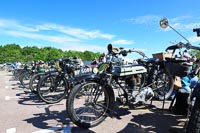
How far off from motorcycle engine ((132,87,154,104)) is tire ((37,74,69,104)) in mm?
2249

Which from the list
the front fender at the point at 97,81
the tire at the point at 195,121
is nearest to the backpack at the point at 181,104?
the front fender at the point at 97,81

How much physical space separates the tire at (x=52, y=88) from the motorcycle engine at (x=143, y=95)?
2.25 metres

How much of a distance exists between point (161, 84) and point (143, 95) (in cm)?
92

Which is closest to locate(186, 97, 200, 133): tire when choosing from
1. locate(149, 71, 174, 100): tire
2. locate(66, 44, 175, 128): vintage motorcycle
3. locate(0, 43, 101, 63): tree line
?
locate(66, 44, 175, 128): vintage motorcycle

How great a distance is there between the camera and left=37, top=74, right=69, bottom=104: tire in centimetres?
568

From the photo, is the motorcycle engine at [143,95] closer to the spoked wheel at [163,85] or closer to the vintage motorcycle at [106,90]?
the vintage motorcycle at [106,90]

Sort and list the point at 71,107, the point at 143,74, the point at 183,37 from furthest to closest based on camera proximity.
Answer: the point at 143,74
the point at 71,107
the point at 183,37

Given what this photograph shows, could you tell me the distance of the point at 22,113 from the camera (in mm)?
4648

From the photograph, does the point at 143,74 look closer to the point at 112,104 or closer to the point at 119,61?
the point at 119,61

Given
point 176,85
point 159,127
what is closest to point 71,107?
point 159,127

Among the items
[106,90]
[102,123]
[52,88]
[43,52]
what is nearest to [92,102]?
[106,90]

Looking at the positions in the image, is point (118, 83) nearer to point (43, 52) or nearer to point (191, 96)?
point (191, 96)

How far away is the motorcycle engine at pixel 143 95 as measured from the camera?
4141mm

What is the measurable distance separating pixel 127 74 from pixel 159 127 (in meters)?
1.08
